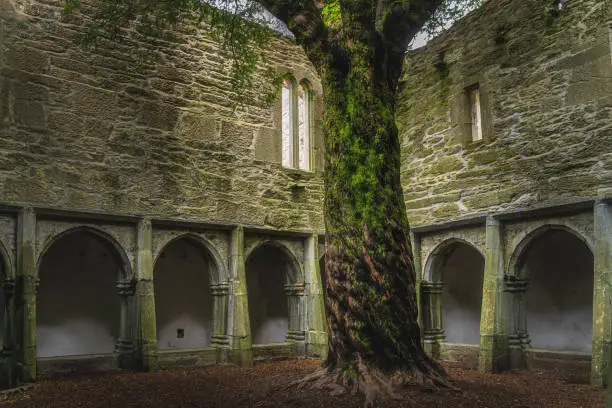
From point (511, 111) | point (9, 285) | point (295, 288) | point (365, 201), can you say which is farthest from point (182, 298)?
point (511, 111)

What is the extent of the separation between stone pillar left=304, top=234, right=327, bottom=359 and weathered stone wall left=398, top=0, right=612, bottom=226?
1.63 m

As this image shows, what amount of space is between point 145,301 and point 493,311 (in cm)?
435

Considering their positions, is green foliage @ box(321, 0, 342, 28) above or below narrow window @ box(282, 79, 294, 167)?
above

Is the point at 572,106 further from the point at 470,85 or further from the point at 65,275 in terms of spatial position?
the point at 65,275

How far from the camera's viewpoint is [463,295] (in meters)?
10.1

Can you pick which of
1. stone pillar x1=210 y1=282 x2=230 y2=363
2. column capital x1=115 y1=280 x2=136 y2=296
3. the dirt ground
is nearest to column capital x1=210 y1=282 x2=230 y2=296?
stone pillar x1=210 y1=282 x2=230 y2=363

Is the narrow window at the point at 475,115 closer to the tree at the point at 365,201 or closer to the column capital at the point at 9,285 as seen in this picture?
the tree at the point at 365,201

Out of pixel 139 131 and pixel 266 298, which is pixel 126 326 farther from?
pixel 266 298

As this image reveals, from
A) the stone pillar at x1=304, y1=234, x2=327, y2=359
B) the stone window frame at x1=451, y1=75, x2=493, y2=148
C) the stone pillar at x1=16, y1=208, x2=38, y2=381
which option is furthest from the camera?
the stone pillar at x1=304, y1=234, x2=327, y2=359

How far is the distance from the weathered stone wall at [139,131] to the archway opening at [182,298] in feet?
4.61

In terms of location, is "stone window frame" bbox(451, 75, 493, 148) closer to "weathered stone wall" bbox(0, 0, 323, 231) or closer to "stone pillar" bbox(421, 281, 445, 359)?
"stone pillar" bbox(421, 281, 445, 359)

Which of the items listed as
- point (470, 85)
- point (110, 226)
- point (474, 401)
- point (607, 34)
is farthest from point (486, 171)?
point (110, 226)

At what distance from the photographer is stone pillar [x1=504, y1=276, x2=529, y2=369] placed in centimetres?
770

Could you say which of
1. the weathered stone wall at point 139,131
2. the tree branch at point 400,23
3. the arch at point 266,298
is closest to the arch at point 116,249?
the weathered stone wall at point 139,131
